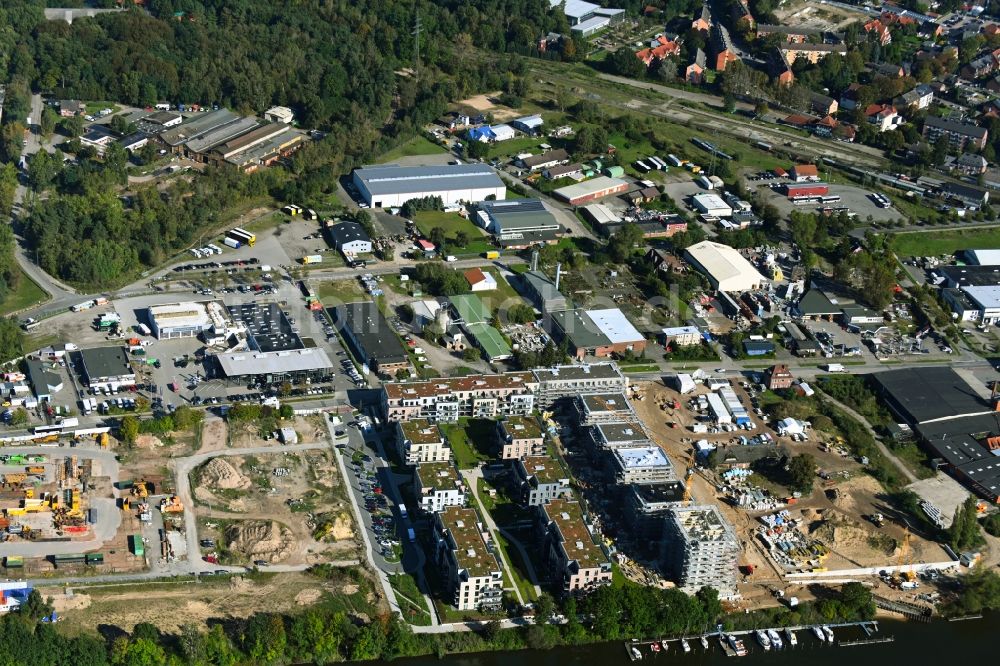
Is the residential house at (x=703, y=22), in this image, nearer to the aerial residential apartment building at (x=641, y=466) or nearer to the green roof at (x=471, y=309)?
the green roof at (x=471, y=309)

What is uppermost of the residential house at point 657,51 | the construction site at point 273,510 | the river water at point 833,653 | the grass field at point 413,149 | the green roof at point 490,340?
the residential house at point 657,51

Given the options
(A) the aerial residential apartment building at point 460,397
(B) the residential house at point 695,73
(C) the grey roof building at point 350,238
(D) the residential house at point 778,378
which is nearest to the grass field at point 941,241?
(D) the residential house at point 778,378

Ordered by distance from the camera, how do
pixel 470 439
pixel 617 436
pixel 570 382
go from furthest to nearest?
pixel 570 382 < pixel 470 439 < pixel 617 436

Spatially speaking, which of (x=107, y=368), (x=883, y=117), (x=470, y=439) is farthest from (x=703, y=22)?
(x=107, y=368)

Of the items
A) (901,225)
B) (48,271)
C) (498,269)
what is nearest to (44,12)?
(48,271)

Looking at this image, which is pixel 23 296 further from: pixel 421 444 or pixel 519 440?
pixel 519 440

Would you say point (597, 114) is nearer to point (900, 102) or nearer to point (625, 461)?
point (900, 102)
